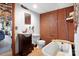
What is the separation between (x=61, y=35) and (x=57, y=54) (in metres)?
0.27

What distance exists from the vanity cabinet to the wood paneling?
211 millimetres

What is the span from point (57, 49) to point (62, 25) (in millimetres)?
357

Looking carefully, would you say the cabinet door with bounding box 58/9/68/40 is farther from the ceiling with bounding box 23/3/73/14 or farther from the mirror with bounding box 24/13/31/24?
the mirror with bounding box 24/13/31/24

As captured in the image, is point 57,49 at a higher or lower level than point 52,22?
lower

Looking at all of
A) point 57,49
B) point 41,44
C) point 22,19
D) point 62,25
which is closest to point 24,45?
point 41,44

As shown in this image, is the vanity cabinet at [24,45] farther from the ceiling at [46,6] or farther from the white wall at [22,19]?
the ceiling at [46,6]

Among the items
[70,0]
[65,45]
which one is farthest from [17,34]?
[70,0]

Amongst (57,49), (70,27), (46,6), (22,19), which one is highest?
(46,6)

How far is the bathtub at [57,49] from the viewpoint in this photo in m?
1.43

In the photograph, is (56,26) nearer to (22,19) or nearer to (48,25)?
(48,25)

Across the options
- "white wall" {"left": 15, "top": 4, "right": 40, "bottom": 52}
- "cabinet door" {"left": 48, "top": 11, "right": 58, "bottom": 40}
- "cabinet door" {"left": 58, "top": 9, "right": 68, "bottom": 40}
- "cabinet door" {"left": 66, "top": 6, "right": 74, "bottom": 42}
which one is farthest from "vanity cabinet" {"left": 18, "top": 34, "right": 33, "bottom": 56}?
"cabinet door" {"left": 66, "top": 6, "right": 74, "bottom": 42}

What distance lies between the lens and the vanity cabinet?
143 cm

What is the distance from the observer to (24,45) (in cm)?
147

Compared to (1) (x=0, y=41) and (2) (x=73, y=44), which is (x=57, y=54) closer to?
(2) (x=73, y=44)
